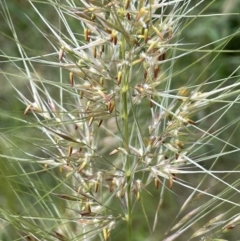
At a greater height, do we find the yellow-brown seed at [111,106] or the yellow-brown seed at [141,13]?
the yellow-brown seed at [141,13]

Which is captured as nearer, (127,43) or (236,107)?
(127,43)

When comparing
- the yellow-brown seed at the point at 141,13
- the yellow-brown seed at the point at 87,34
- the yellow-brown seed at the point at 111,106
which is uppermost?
the yellow-brown seed at the point at 141,13

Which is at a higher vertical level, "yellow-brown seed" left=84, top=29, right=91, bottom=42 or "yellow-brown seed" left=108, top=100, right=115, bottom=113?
"yellow-brown seed" left=84, top=29, right=91, bottom=42

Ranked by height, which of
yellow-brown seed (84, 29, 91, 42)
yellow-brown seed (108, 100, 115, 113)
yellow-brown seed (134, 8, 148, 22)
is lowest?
yellow-brown seed (108, 100, 115, 113)

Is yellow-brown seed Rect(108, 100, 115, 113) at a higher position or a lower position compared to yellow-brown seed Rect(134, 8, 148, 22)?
lower

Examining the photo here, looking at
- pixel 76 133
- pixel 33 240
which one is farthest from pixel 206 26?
pixel 33 240

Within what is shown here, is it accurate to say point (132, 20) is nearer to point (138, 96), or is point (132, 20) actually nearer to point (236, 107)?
point (138, 96)

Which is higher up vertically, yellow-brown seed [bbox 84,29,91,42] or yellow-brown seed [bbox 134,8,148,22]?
yellow-brown seed [bbox 134,8,148,22]

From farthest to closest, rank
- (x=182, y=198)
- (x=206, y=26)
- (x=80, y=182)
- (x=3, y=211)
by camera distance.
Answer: (x=182, y=198), (x=206, y=26), (x=80, y=182), (x=3, y=211)

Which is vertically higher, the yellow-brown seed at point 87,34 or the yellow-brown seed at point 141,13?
the yellow-brown seed at point 141,13

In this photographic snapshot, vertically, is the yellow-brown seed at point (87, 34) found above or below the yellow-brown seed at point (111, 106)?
above

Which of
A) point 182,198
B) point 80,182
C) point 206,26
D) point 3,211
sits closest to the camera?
point 3,211
